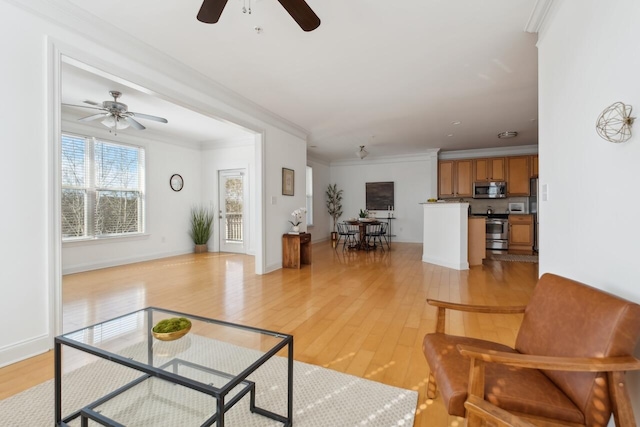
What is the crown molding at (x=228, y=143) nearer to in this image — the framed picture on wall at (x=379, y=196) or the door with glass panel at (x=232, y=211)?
the door with glass panel at (x=232, y=211)

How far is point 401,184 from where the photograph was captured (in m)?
8.90

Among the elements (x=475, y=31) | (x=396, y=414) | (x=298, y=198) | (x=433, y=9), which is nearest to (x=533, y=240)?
(x=298, y=198)

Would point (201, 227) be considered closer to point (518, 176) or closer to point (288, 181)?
point (288, 181)

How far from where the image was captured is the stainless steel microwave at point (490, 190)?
7426 mm

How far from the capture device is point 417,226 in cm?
880

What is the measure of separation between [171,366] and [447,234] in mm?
5042

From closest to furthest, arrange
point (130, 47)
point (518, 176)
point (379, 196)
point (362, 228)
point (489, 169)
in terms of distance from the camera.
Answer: point (130, 47) < point (518, 176) < point (362, 228) < point (489, 169) < point (379, 196)

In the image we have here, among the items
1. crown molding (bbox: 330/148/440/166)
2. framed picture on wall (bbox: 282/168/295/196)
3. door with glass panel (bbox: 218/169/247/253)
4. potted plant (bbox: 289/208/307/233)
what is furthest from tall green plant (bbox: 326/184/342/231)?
framed picture on wall (bbox: 282/168/295/196)

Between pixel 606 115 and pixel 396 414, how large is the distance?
1.81m

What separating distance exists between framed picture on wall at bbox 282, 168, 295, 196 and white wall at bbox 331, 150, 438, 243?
4191mm

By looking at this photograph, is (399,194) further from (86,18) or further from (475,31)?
(86,18)

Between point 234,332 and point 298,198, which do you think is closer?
point 234,332

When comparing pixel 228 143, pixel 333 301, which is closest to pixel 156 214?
pixel 228 143

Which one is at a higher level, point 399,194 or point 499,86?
point 499,86
